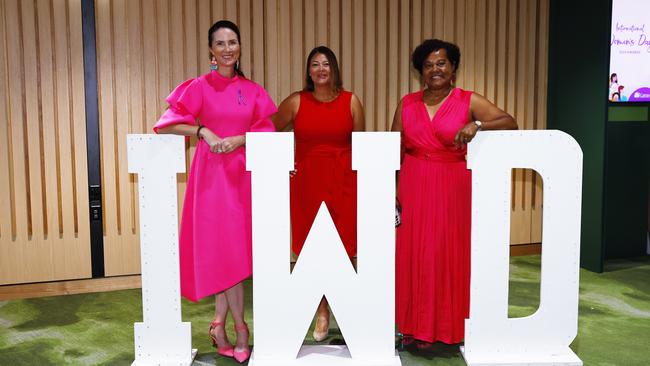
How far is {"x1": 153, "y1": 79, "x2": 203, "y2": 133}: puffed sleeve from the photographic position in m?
2.94

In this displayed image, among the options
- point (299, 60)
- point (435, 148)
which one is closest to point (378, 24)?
point (299, 60)

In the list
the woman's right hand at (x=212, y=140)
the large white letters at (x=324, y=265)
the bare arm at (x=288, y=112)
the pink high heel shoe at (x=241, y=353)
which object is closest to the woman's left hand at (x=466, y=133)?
the large white letters at (x=324, y=265)

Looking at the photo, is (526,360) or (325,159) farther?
(325,159)

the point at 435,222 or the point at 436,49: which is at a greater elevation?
the point at 436,49

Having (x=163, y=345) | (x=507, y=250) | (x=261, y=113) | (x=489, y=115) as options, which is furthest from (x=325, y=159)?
(x=163, y=345)

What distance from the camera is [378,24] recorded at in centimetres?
503

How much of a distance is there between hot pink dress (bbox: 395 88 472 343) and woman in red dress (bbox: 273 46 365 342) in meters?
0.34

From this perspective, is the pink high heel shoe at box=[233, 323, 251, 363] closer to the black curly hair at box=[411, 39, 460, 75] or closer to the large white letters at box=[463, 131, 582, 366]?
the large white letters at box=[463, 131, 582, 366]

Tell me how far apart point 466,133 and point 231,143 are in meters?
1.15

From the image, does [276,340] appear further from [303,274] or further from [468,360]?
[468,360]

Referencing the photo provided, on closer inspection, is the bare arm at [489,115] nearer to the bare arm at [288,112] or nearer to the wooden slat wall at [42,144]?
the bare arm at [288,112]

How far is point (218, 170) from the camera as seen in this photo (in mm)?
2996

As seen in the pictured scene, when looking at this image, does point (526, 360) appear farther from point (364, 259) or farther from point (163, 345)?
point (163, 345)

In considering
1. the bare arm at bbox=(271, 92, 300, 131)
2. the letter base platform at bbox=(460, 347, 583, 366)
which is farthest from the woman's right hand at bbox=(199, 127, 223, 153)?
the letter base platform at bbox=(460, 347, 583, 366)
